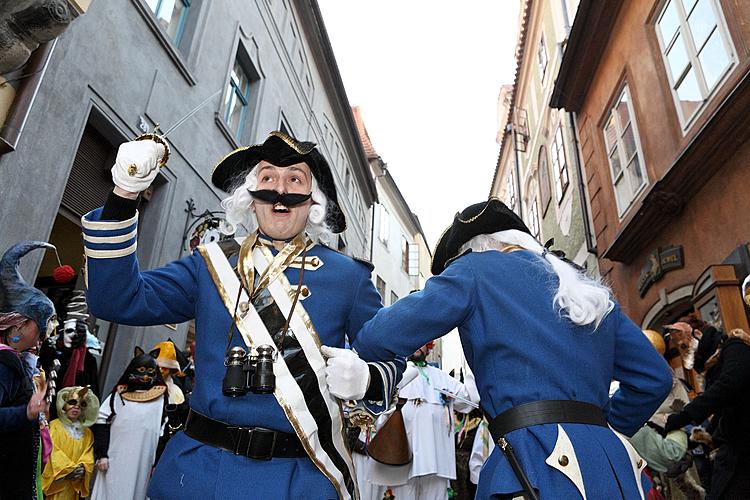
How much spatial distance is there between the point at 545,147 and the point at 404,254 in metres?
15.4

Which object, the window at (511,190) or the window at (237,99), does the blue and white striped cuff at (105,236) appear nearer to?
the window at (237,99)

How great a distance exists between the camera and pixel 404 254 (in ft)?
103

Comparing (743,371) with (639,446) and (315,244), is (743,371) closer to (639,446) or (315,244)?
(639,446)

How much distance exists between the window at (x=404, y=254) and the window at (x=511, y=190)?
752 cm

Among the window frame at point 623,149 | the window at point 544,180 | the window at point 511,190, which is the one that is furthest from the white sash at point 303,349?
the window at point 511,190

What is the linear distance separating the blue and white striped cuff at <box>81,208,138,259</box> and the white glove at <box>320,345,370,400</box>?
2.53 ft

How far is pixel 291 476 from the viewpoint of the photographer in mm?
1741

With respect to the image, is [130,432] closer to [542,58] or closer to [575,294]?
[575,294]

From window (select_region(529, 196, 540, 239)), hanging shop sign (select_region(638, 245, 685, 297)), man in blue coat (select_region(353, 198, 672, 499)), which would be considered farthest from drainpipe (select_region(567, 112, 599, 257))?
man in blue coat (select_region(353, 198, 672, 499))

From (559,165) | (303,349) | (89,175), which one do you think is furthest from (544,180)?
(303,349)

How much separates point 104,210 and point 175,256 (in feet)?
20.7

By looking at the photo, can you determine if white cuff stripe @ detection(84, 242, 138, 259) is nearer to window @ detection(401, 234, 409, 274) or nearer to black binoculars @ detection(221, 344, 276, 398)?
black binoculars @ detection(221, 344, 276, 398)

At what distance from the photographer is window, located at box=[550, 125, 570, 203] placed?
46.1 ft

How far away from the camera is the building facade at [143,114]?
5.19 m
